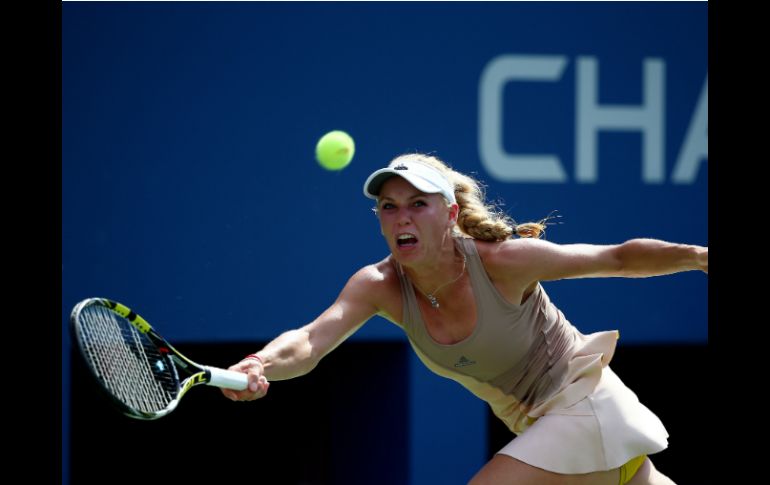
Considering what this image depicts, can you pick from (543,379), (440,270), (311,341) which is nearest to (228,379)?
(311,341)

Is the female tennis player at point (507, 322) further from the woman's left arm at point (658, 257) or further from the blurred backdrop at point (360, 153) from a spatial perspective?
the blurred backdrop at point (360, 153)

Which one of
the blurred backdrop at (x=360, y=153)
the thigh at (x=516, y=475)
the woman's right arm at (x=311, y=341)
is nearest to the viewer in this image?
the woman's right arm at (x=311, y=341)

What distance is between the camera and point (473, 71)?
4934 mm

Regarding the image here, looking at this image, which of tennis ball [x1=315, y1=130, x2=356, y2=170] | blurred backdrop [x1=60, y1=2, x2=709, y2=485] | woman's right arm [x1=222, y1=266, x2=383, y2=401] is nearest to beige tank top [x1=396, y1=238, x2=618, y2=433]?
woman's right arm [x1=222, y1=266, x2=383, y2=401]

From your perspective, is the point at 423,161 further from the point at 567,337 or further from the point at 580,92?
the point at 580,92

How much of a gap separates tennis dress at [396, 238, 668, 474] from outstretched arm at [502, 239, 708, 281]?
0.13 metres

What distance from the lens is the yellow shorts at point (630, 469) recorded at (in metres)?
3.29

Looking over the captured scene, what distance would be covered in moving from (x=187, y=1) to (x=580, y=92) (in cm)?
176

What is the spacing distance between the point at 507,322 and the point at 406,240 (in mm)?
385

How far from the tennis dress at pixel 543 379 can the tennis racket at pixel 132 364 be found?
0.80m

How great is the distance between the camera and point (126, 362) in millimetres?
2744

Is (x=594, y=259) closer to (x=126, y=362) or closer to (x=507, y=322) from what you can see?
(x=507, y=322)

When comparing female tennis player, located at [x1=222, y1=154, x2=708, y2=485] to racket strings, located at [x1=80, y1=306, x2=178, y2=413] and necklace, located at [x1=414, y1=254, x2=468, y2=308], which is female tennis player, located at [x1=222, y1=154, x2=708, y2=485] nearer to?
necklace, located at [x1=414, y1=254, x2=468, y2=308]

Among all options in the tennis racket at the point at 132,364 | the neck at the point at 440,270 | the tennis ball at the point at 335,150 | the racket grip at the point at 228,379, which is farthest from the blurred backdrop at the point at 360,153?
the racket grip at the point at 228,379
